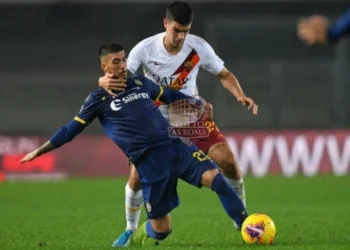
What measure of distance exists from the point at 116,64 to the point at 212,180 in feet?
4.67

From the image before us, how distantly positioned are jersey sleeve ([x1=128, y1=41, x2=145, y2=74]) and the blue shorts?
1450 mm

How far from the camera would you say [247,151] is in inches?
923

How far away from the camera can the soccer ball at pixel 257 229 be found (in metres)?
10.2

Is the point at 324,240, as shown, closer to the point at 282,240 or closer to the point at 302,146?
the point at 282,240

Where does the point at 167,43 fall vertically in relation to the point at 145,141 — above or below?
above

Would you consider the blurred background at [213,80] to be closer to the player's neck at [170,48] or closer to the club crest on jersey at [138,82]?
the player's neck at [170,48]

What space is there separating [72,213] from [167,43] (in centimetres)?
478

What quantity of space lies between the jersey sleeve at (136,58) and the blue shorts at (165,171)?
1450 millimetres

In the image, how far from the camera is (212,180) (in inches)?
400

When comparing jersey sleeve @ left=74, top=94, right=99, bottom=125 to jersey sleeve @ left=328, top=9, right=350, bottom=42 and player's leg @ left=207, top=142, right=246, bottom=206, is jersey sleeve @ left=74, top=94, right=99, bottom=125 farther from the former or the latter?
jersey sleeve @ left=328, top=9, right=350, bottom=42

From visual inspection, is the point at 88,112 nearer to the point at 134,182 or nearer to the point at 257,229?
the point at 134,182

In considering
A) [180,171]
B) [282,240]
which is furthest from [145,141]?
[282,240]

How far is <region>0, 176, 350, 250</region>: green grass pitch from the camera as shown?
37.1 feet

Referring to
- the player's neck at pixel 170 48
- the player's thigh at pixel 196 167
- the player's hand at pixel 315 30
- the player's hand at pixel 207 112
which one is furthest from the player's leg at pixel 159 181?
the player's hand at pixel 315 30
